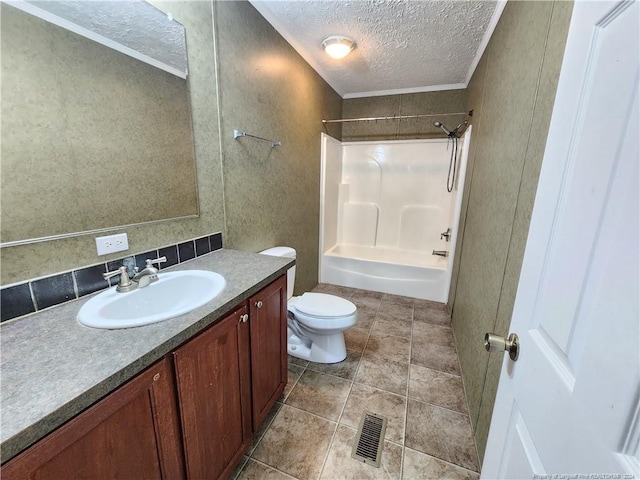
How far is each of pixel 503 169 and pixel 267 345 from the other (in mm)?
1496

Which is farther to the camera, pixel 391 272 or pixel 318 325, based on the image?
pixel 391 272

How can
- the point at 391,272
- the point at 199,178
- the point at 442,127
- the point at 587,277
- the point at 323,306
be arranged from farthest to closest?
the point at 391,272, the point at 442,127, the point at 323,306, the point at 199,178, the point at 587,277

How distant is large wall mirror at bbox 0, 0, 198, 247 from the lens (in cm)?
85

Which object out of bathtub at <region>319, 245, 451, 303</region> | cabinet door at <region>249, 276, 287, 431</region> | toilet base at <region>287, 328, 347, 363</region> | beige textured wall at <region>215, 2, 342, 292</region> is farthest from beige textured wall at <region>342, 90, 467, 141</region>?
cabinet door at <region>249, 276, 287, 431</region>


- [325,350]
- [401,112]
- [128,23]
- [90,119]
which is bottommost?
[325,350]

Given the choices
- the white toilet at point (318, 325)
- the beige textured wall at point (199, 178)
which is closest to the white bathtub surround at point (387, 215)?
the white toilet at point (318, 325)

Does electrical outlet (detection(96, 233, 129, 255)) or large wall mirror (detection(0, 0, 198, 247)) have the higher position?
large wall mirror (detection(0, 0, 198, 247))

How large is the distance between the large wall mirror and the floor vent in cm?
150

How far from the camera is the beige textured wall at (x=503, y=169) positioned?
0.98m

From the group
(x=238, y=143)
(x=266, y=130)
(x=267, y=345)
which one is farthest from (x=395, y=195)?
(x=267, y=345)

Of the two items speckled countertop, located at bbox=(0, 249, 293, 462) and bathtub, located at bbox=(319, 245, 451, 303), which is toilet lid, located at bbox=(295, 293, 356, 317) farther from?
bathtub, located at bbox=(319, 245, 451, 303)

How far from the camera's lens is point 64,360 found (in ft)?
2.17

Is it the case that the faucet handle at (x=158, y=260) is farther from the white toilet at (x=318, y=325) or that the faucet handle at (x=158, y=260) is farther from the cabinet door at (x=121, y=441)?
the white toilet at (x=318, y=325)

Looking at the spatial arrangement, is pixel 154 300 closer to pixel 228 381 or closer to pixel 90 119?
pixel 228 381
